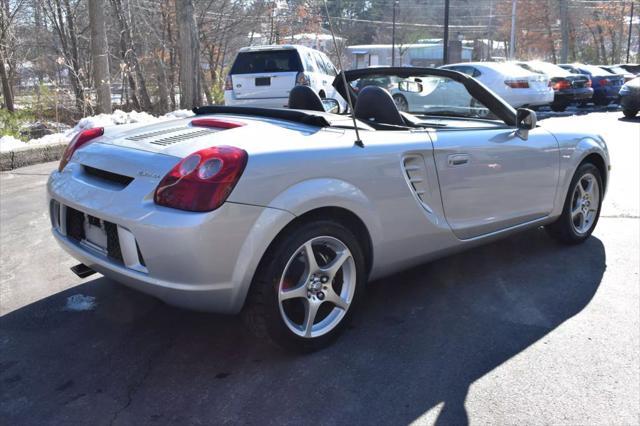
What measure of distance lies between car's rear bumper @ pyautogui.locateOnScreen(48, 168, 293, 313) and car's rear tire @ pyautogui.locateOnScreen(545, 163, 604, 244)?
2.91 m

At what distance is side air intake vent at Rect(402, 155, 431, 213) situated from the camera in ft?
10.7

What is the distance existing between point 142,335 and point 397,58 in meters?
62.4

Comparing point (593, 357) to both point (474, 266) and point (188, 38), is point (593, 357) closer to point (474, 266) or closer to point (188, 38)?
point (474, 266)

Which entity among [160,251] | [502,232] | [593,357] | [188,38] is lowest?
[593,357]

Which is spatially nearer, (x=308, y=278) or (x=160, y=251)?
(x=160, y=251)

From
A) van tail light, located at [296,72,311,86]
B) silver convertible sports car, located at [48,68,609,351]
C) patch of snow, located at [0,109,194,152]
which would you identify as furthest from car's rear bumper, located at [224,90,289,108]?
silver convertible sports car, located at [48,68,609,351]

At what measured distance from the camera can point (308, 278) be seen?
9.53 feet

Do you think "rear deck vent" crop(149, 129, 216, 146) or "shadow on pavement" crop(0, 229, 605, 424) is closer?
"shadow on pavement" crop(0, 229, 605, 424)

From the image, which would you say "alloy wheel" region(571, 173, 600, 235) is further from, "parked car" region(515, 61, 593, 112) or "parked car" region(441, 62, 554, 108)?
"parked car" region(515, 61, 593, 112)

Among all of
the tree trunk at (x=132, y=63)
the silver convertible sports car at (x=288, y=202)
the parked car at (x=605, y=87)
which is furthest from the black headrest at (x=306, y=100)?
the parked car at (x=605, y=87)

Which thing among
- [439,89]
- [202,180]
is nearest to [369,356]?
[202,180]

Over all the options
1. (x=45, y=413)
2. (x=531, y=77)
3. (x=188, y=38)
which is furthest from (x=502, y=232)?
(x=531, y=77)

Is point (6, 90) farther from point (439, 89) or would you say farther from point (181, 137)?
point (181, 137)

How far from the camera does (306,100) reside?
160 inches
